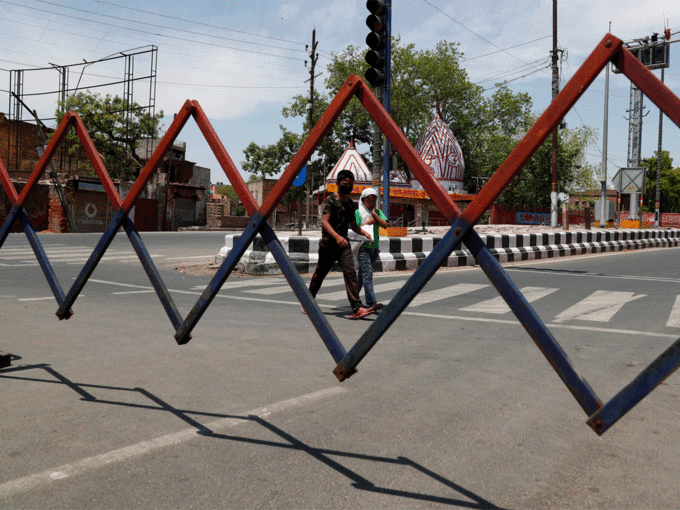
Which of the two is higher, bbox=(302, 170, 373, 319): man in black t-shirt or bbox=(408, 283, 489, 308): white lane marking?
bbox=(302, 170, 373, 319): man in black t-shirt

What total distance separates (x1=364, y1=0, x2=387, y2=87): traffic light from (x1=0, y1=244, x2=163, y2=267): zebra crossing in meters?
7.62

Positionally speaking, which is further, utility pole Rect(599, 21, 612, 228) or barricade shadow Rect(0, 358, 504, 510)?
utility pole Rect(599, 21, 612, 228)

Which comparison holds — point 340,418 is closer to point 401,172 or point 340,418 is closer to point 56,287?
point 56,287

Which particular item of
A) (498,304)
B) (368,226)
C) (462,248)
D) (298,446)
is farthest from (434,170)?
(298,446)

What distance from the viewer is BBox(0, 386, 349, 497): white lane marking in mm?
2439

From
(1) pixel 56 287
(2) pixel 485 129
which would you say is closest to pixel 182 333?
(1) pixel 56 287

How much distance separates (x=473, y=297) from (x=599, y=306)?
167cm

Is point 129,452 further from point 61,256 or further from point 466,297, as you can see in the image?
point 61,256

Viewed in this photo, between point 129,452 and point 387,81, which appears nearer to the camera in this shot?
point 129,452

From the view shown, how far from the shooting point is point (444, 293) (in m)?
9.12

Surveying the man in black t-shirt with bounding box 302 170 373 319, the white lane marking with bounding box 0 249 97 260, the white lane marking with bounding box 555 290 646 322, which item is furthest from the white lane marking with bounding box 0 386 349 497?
the white lane marking with bounding box 0 249 97 260

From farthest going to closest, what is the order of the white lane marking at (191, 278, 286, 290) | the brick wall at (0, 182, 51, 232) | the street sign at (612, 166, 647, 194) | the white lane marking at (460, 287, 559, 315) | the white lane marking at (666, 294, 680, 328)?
the brick wall at (0, 182, 51, 232) → the street sign at (612, 166, 647, 194) → the white lane marking at (191, 278, 286, 290) → the white lane marking at (460, 287, 559, 315) → the white lane marking at (666, 294, 680, 328)

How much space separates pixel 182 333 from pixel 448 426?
59.1 inches

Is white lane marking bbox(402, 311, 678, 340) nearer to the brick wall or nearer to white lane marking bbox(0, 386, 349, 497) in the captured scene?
white lane marking bbox(0, 386, 349, 497)
